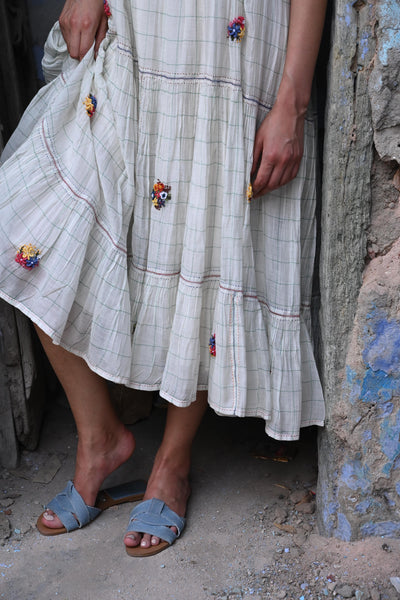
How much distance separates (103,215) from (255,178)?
363mm

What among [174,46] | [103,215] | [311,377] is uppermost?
[174,46]

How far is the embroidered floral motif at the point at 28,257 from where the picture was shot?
4.79ft

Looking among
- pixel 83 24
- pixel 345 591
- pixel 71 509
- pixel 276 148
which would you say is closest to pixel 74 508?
pixel 71 509

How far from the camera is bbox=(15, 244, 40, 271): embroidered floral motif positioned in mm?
1459

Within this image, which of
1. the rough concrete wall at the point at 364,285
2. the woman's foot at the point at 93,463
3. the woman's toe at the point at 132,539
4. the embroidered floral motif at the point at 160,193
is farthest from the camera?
the woman's foot at the point at 93,463

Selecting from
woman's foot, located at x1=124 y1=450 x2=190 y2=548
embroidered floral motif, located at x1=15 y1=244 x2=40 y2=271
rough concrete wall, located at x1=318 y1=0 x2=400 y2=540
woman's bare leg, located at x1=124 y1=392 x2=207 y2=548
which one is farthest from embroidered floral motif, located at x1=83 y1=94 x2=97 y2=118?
woman's foot, located at x1=124 y1=450 x2=190 y2=548

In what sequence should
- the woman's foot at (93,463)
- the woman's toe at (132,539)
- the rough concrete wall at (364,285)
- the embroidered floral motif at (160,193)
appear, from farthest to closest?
1. the woman's foot at (93,463)
2. the woman's toe at (132,539)
3. the embroidered floral motif at (160,193)
4. the rough concrete wall at (364,285)

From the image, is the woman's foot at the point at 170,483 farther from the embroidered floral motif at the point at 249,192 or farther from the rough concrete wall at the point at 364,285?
the embroidered floral motif at the point at 249,192

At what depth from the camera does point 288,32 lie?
1.46 meters

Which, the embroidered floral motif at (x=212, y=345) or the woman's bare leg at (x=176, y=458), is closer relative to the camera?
the embroidered floral motif at (x=212, y=345)

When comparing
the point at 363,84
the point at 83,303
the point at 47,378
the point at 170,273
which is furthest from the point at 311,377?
the point at 47,378

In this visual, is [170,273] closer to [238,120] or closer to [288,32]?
[238,120]

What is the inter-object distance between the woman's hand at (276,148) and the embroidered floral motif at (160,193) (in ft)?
0.66

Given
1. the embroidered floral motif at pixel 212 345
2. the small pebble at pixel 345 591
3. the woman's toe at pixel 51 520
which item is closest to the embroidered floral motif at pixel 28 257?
the embroidered floral motif at pixel 212 345
